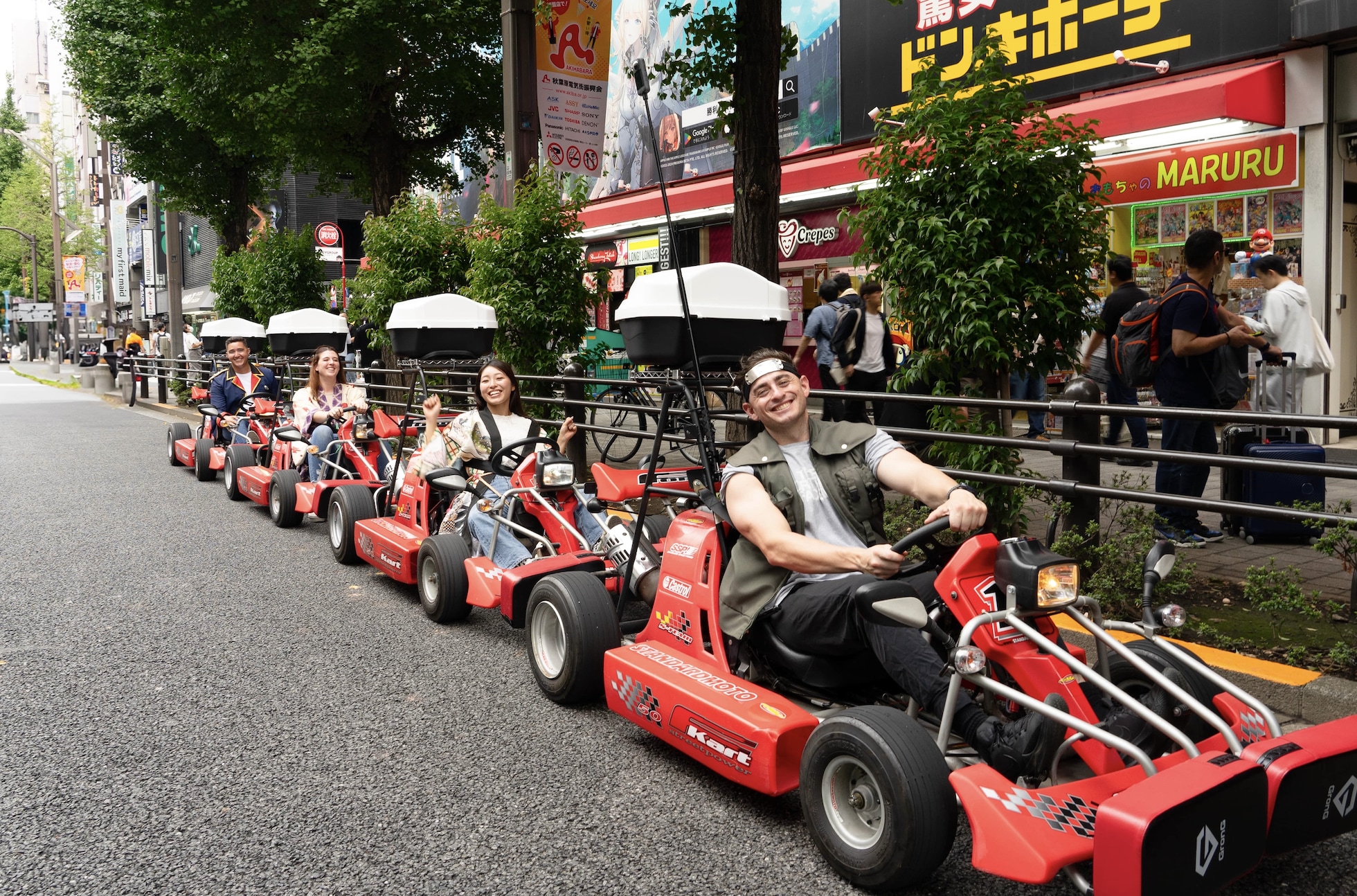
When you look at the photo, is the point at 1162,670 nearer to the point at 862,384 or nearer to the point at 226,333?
the point at 862,384

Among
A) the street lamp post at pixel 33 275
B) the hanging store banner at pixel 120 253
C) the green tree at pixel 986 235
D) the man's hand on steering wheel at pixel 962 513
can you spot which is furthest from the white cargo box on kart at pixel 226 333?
the hanging store banner at pixel 120 253

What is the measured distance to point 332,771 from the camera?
382 cm

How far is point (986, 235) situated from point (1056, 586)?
344cm

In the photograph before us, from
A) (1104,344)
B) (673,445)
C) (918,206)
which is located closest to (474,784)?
(673,445)

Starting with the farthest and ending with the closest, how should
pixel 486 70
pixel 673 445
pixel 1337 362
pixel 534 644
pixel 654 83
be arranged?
1. pixel 654 83
2. pixel 486 70
3. pixel 1337 362
4. pixel 673 445
5. pixel 534 644

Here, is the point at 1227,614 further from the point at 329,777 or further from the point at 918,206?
the point at 329,777

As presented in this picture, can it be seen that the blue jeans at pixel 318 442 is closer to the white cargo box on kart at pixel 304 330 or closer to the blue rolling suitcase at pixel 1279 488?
the white cargo box on kart at pixel 304 330

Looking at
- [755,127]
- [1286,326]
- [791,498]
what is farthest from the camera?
[1286,326]

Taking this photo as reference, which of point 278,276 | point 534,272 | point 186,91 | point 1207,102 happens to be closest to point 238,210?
point 278,276

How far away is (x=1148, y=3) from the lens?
37.4 feet

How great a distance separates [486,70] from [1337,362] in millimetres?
12558

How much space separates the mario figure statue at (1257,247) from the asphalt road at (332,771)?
781 cm

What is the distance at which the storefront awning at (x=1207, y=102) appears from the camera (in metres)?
10.0

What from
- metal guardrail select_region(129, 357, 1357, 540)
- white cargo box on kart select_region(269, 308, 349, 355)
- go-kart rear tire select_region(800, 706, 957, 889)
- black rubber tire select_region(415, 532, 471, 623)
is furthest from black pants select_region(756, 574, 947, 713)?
white cargo box on kart select_region(269, 308, 349, 355)
